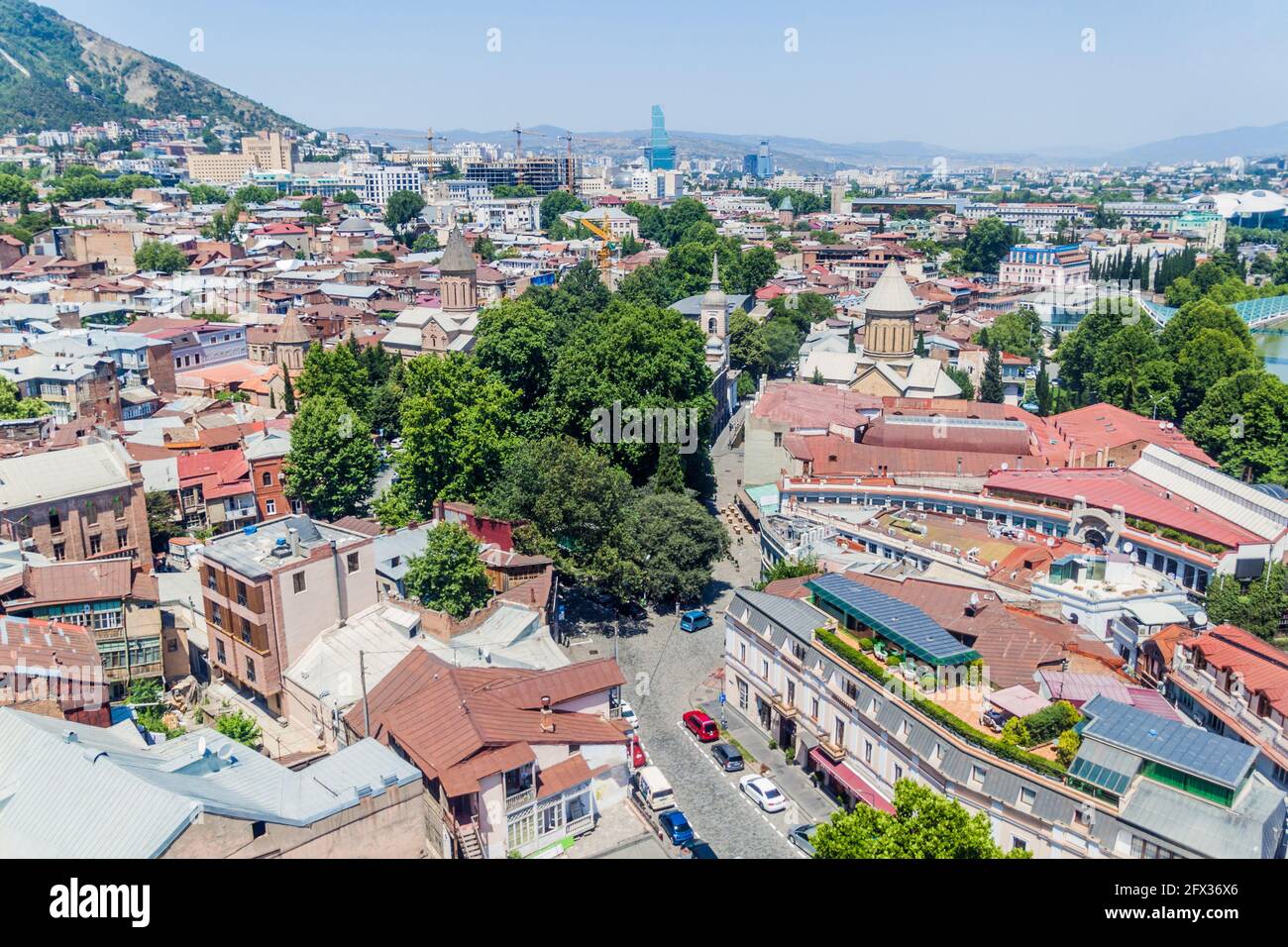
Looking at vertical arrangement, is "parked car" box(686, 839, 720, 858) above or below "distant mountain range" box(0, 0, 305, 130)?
below

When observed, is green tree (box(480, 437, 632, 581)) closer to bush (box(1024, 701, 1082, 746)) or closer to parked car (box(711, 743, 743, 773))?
parked car (box(711, 743, 743, 773))

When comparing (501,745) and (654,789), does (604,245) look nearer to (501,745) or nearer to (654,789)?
(654,789)

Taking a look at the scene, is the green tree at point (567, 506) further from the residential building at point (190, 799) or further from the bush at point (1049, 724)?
the bush at point (1049, 724)

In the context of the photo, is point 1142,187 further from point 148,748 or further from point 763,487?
point 148,748

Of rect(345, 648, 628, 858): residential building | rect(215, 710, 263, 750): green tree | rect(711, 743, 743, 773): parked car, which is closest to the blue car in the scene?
rect(345, 648, 628, 858): residential building

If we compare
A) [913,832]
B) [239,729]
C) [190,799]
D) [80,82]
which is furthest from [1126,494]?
[80,82]

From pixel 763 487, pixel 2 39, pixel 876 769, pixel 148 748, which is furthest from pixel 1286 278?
pixel 2 39

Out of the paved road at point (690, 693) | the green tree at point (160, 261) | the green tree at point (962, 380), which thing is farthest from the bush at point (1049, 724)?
the green tree at point (160, 261)
